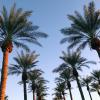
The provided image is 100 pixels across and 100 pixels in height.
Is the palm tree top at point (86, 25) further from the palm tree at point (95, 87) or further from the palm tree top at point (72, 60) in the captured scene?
the palm tree at point (95, 87)

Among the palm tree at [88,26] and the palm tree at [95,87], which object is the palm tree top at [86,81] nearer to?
the palm tree at [95,87]

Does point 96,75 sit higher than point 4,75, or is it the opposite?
point 96,75

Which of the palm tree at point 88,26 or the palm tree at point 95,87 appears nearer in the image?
the palm tree at point 88,26

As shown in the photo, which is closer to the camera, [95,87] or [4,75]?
[4,75]

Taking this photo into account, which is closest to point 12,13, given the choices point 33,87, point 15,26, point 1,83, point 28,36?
point 15,26

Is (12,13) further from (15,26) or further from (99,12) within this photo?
(99,12)

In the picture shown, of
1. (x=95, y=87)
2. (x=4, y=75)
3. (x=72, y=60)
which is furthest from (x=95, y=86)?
(x=4, y=75)

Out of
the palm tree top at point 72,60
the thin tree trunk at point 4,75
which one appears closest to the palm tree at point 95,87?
the palm tree top at point 72,60

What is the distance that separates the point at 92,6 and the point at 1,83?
15.9 metres

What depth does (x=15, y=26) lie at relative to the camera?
23.4m

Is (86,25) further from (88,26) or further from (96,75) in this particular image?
(96,75)

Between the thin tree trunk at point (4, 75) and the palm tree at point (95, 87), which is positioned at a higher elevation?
the palm tree at point (95, 87)

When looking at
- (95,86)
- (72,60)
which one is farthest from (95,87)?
(72,60)

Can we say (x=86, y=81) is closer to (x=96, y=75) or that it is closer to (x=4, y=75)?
(x=96, y=75)
